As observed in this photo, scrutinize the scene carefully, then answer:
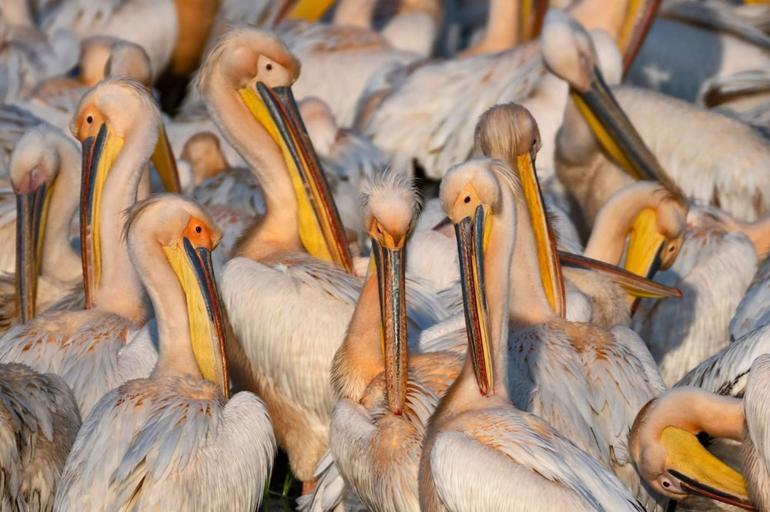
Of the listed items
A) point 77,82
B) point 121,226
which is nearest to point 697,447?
point 121,226

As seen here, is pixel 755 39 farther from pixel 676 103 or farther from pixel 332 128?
pixel 332 128

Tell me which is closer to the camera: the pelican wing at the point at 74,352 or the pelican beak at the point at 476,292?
the pelican beak at the point at 476,292

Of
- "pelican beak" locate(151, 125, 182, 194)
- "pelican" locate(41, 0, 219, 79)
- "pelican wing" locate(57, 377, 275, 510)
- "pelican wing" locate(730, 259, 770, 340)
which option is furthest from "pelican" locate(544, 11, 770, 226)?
"pelican" locate(41, 0, 219, 79)

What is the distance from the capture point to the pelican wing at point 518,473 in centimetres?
392

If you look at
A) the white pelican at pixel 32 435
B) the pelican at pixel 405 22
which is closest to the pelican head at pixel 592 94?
the pelican at pixel 405 22

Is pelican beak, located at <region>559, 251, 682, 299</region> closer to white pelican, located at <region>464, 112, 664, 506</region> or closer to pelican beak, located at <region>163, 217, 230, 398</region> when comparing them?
white pelican, located at <region>464, 112, 664, 506</region>

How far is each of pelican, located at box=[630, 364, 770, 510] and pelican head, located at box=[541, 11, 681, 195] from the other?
7.01 ft

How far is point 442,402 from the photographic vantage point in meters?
4.37

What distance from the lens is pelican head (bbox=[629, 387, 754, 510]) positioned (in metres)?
4.64

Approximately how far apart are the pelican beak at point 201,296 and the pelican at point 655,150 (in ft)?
7.68

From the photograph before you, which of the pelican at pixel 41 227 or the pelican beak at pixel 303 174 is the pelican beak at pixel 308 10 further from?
the pelican beak at pixel 303 174

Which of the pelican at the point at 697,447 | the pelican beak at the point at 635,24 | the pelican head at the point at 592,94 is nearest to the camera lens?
the pelican at the point at 697,447

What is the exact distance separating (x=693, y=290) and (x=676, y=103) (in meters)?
1.42

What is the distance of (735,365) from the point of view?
5008 mm
